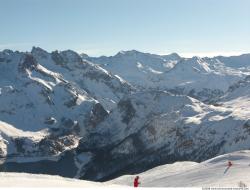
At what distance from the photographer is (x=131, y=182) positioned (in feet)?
316

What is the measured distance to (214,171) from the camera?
81500 mm

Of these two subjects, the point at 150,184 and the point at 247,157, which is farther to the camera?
the point at 247,157

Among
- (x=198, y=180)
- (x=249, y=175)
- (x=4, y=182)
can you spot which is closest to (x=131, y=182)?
(x=198, y=180)

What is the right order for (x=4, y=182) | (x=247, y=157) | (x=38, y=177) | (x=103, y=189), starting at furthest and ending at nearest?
(x=247, y=157)
(x=38, y=177)
(x=4, y=182)
(x=103, y=189)

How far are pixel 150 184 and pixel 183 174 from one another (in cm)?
584

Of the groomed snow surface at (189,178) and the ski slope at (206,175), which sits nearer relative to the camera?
the groomed snow surface at (189,178)

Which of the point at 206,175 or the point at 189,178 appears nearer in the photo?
the point at 206,175

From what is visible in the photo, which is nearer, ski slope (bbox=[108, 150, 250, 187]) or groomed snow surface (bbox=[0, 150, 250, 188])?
groomed snow surface (bbox=[0, 150, 250, 188])

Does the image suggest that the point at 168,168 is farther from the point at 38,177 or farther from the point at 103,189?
the point at 103,189

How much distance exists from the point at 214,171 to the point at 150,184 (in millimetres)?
10497

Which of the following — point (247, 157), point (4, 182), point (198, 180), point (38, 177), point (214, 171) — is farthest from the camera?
point (247, 157)

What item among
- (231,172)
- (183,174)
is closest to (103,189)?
(231,172)

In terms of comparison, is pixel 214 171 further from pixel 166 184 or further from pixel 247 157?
pixel 247 157

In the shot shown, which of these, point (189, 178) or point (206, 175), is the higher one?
point (206, 175)
